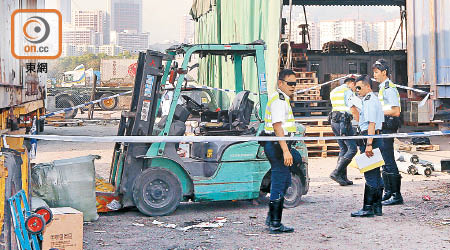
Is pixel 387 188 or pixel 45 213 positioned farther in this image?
pixel 387 188

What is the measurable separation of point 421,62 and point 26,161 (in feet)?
30.4

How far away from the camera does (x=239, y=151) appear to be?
25.4ft

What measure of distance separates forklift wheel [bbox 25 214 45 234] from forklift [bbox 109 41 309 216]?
287cm

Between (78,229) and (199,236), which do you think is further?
(199,236)

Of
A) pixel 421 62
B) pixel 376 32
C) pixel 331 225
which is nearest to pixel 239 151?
pixel 331 225

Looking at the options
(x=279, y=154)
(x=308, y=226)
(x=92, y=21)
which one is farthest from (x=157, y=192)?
(x=92, y=21)

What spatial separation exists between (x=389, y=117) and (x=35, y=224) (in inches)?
204

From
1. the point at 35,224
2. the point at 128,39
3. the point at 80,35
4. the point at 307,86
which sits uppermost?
the point at 80,35

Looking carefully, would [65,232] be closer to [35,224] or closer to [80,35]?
[35,224]

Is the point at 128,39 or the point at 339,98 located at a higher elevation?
the point at 128,39

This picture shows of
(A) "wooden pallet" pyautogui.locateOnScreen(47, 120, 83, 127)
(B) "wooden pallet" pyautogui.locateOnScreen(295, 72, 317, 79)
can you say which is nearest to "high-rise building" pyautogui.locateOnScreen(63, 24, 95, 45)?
(A) "wooden pallet" pyautogui.locateOnScreen(47, 120, 83, 127)

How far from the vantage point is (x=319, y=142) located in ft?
44.3

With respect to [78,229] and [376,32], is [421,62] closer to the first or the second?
[78,229]

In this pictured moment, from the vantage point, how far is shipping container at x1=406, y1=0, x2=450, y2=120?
1114cm
